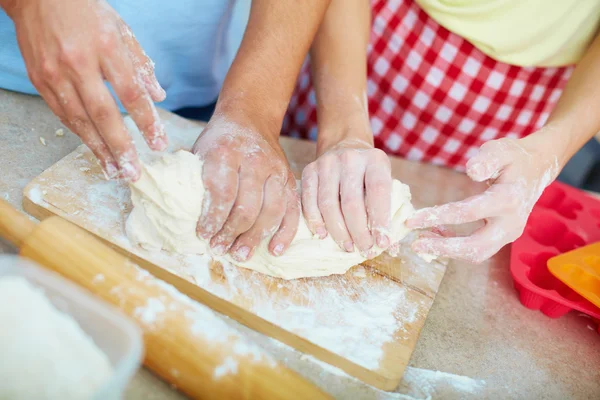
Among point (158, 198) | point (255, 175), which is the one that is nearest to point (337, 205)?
point (255, 175)

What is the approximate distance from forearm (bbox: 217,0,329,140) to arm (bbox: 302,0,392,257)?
0.47ft

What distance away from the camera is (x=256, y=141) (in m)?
1.32

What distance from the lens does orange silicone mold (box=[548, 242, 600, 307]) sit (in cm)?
141

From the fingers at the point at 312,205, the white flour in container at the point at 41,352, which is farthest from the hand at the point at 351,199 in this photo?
the white flour in container at the point at 41,352

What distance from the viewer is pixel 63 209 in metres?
Result: 1.29

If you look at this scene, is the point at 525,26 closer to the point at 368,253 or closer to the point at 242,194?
the point at 368,253

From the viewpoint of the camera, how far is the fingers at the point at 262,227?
124 centimetres

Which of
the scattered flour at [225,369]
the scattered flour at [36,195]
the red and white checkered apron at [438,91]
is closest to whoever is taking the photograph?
the scattered flour at [225,369]

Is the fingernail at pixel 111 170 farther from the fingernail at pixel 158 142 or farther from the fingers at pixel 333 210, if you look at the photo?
the fingers at pixel 333 210

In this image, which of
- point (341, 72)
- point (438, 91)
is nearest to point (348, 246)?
point (341, 72)

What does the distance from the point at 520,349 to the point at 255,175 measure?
87cm

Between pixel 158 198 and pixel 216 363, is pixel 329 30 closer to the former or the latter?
pixel 158 198

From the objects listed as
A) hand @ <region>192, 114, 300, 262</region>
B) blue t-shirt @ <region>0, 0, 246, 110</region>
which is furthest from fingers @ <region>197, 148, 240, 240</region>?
blue t-shirt @ <region>0, 0, 246, 110</region>

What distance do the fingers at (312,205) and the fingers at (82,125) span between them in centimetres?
48
